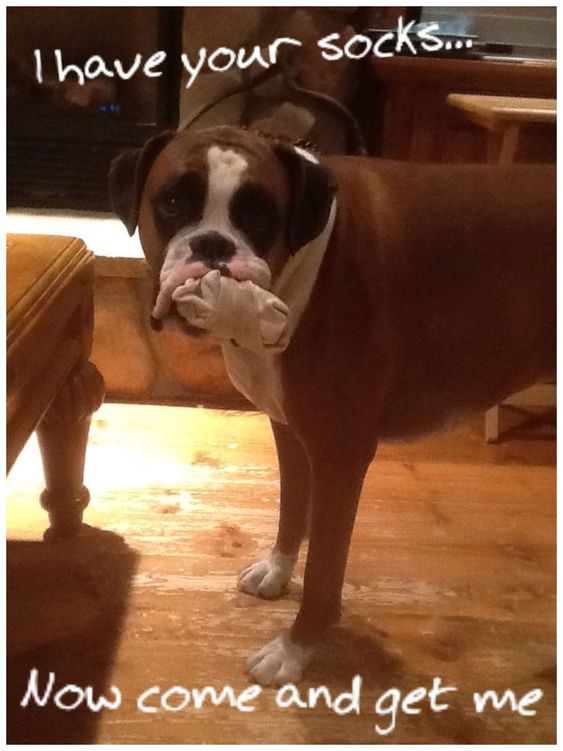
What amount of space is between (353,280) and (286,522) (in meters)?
0.46

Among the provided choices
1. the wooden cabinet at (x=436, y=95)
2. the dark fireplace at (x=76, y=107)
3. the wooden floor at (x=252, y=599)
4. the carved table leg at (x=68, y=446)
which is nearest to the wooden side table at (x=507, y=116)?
the wooden cabinet at (x=436, y=95)

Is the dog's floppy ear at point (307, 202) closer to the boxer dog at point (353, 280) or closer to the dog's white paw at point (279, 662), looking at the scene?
the boxer dog at point (353, 280)

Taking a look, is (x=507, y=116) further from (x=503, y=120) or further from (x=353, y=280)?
(x=353, y=280)

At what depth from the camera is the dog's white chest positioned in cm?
94

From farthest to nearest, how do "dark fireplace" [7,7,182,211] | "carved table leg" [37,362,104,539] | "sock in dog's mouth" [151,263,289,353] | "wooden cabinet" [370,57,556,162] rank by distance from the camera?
1. "dark fireplace" [7,7,182,211]
2. "wooden cabinet" [370,57,556,162]
3. "carved table leg" [37,362,104,539]
4. "sock in dog's mouth" [151,263,289,353]

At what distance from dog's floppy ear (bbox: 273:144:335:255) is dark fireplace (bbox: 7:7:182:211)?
1.26 metres

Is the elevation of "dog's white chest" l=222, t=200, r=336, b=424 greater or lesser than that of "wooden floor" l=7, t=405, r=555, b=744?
greater

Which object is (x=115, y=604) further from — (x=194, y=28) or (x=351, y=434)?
(x=194, y=28)

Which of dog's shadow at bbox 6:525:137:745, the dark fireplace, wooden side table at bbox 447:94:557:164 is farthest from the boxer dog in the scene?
the dark fireplace

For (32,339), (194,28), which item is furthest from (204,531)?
(194,28)

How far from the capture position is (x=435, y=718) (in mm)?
1049

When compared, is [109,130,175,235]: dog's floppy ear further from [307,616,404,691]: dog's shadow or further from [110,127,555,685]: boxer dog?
[307,616,404,691]: dog's shadow

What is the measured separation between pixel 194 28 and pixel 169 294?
119cm

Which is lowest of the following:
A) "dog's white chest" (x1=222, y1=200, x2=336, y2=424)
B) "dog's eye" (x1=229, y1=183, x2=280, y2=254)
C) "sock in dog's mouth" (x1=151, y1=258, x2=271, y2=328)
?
"dog's white chest" (x1=222, y1=200, x2=336, y2=424)
